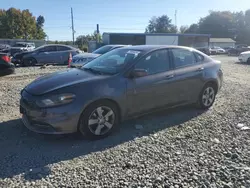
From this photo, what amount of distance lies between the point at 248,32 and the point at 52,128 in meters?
83.2

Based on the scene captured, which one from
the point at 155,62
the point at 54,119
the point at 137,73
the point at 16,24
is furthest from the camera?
the point at 16,24

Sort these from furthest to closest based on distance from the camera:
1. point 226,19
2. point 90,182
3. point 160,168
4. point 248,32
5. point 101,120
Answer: point 226,19 < point 248,32 < point 101,120 < point 160,168 < point 90,182

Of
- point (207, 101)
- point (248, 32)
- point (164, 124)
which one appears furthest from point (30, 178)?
point (248, 32)

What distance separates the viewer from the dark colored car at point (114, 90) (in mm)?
3789

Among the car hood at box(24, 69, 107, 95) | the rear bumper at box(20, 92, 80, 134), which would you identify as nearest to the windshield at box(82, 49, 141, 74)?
the car hood at box(24, 69, 107, 95)

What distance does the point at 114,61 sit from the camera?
190 inches

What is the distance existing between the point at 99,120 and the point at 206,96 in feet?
9.58

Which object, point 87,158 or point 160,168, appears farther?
point 87,158

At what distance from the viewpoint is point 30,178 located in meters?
3.01

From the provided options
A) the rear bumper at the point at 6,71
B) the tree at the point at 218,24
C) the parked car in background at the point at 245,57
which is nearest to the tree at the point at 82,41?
the parked car in background at the point at 245,57

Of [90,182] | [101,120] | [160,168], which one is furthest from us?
[101,120]

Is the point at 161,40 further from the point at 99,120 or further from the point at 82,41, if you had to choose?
the point at 99,120

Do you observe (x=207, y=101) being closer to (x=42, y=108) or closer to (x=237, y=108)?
(x=237, y=108)

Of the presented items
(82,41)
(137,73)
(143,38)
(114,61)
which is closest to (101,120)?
(137,73)
